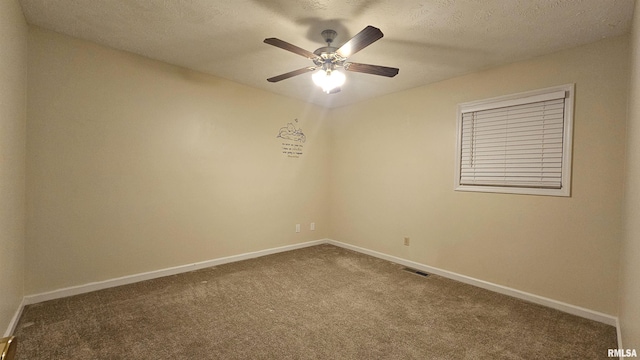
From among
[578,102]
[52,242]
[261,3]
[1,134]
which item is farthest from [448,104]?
[52,242]

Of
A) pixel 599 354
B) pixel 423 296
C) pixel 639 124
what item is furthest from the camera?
pixel 423 296

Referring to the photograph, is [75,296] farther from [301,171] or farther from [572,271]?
[572,271]

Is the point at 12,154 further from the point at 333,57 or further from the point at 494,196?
the point at 494,196

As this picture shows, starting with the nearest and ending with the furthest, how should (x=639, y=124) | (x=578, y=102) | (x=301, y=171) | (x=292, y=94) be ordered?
(x=639, y=124)
(x=578, y=102)
(x=292, y=94)
(x=301, y=171)

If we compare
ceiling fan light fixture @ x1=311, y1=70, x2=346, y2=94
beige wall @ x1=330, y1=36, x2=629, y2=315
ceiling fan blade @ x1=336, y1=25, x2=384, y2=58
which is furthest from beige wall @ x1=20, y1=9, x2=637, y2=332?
ceiling fan blade @ x1=336, y1=25, x2=384, y2=58

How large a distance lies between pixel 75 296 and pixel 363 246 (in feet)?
11.5

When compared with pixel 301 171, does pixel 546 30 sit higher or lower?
higher

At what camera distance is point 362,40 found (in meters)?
1.94

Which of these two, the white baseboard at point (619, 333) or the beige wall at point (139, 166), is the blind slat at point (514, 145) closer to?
the white baseboard at point (619, 333)

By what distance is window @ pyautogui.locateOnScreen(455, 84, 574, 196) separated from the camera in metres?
2.62

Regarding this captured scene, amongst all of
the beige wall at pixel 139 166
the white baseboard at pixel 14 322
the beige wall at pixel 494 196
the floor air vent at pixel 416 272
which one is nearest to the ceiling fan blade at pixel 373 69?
the beige wall at pixel 494 196

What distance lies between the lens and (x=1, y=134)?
1717mm

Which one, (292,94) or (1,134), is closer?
(1,134)

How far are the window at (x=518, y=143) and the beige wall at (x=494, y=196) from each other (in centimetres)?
8
